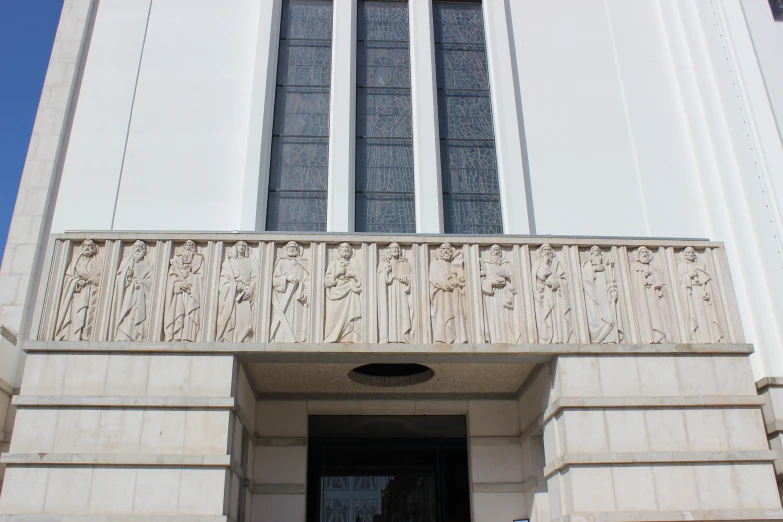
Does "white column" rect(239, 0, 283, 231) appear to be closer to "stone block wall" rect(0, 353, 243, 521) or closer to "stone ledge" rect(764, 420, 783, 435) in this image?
"stone block wall" rect(0, 353, 243, 521)

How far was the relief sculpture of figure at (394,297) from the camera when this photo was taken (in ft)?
40.1

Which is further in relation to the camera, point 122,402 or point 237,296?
point 237,296

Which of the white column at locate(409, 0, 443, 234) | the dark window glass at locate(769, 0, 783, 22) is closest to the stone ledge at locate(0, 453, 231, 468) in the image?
the white column at locate(409, 0, 443, 234)

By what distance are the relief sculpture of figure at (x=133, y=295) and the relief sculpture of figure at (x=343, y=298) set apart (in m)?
2.87

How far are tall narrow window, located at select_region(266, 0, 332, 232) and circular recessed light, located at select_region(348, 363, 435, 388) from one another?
2880mm

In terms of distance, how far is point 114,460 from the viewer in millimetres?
11047

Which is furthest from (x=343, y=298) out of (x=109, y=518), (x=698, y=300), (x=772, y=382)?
(x=772, y=382)

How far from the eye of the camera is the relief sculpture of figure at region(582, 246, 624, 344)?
489 inches

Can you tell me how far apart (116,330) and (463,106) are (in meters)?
8.35

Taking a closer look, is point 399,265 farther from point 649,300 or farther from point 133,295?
point 133,295

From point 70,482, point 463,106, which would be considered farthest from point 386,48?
point 70,482

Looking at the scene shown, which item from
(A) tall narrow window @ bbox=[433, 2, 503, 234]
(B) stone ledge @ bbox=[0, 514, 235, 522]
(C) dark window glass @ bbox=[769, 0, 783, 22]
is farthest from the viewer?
(C) dark window glass @ bbox=[769, 0, 783, 22]

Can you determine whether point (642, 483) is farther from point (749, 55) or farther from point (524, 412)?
point (749, 55)

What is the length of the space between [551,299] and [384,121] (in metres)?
5.51
